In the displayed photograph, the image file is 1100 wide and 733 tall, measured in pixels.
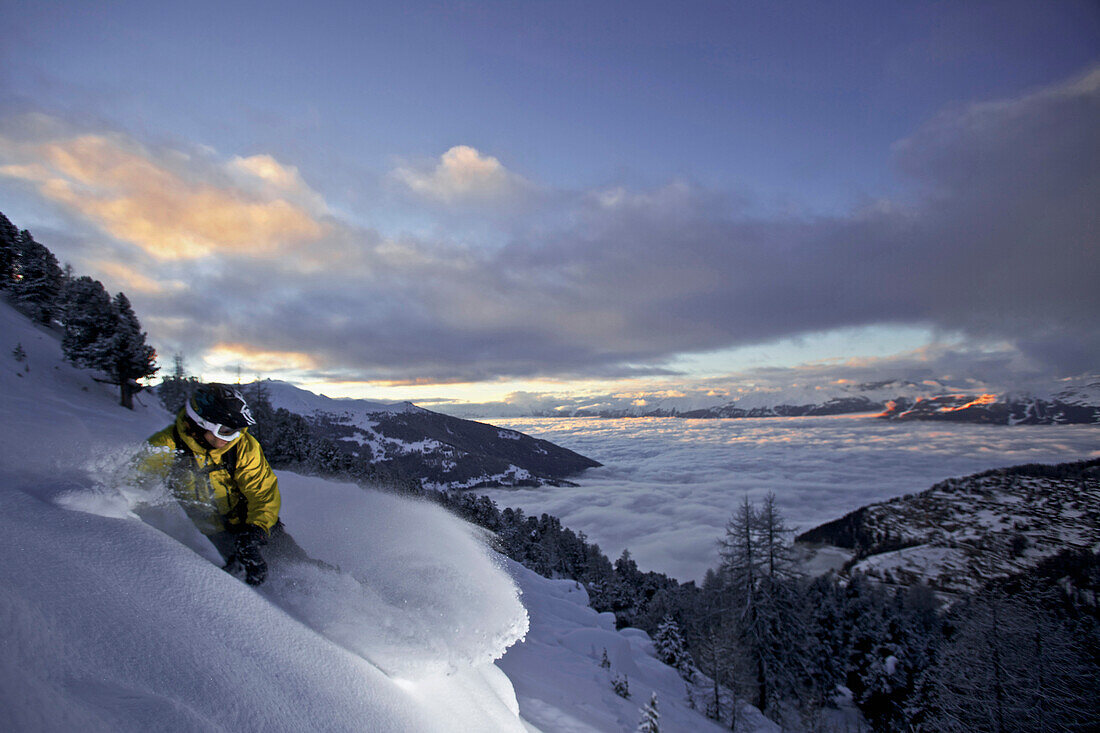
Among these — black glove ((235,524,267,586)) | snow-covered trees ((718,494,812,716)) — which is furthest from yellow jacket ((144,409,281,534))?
snow-covered trees ((718,494,812,716))

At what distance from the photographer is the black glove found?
140 inches

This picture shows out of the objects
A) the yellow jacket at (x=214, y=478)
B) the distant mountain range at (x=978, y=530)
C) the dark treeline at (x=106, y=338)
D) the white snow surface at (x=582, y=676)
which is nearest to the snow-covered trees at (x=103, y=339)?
the dark treeline at (x=106, y=338)

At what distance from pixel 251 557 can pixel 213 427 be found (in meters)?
1.25

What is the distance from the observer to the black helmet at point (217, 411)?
12.4 feet

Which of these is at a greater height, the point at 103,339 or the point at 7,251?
the point at 7,251

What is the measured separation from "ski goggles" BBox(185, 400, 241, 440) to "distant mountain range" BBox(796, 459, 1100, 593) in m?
80.1

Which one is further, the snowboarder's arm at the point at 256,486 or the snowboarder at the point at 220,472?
the snowboarder's arm at the point at 256,486

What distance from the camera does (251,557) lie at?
11.9 feet

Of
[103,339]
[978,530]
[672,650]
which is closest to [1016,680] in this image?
[672,650]

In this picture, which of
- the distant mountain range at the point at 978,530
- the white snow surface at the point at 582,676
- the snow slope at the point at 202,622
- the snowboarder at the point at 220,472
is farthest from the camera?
the distant mountain range at the point at 978,530

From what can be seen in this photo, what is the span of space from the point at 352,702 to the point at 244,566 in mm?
1723

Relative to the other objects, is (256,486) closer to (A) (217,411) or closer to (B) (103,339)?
(A) (217,411)

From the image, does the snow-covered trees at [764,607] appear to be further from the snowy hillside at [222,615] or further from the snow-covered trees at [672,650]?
the snowy hillside at [222,615]

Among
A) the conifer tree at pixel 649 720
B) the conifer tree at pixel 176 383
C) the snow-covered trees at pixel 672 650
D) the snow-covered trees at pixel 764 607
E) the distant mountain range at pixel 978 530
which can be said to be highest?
the conifer tree at pixel 176 383
